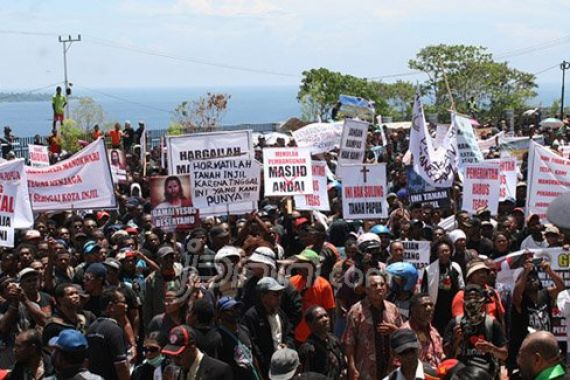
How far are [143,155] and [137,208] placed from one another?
19.7ft

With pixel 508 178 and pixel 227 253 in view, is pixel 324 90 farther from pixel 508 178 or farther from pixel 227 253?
pixel 227 253

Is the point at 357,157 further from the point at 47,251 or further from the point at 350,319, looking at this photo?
the point at 350,319

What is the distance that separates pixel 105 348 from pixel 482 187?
299 inches

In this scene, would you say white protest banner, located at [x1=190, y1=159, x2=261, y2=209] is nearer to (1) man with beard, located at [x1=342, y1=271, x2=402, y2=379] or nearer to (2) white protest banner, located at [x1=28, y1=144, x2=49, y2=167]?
(2) white protest banner, located at [x1=28, y1=144, x2=49, y2=167]

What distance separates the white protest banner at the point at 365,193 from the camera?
1455 cm

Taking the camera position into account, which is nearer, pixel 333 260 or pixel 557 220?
pixel 557 220

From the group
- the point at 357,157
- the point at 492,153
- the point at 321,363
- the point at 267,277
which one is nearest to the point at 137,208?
the point at 357,157

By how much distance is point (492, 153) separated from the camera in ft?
75.2

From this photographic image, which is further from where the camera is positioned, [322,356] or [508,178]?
[508,178]

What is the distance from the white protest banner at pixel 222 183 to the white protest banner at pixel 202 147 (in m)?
0.45

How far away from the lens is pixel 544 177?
13.5 m

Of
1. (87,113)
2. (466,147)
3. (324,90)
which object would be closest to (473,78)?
(324,90)

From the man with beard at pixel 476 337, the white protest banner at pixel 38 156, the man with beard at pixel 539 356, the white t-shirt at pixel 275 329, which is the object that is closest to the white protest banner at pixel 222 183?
the white t-shirt at pixel 275 329

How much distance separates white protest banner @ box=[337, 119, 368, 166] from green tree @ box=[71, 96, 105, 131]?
19.6m
